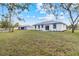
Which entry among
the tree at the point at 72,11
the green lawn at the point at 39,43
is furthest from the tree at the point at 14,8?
the tree at the point at 72,11

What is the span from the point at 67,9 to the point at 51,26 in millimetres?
200

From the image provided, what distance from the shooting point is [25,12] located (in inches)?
→ 60.1

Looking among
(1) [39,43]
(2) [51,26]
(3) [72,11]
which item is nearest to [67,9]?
(3) [72,11]

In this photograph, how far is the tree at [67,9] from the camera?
1.52 meters

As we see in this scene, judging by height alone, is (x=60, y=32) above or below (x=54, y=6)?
below

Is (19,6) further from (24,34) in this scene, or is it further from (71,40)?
(71,40)

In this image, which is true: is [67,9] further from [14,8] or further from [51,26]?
[14,8]

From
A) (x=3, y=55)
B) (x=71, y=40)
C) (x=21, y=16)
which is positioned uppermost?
(x=21, y=16)

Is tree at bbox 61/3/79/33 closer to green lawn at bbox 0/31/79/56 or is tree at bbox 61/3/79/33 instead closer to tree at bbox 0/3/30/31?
green lawn at bbox 0/31/79/56

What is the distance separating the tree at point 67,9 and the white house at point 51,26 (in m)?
0.07

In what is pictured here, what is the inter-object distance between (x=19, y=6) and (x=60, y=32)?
418mm

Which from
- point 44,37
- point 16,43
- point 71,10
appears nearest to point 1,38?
point 16,43

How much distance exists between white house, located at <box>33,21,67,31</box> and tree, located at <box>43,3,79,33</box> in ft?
0.24

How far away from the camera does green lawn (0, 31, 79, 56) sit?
1489 millimetres
